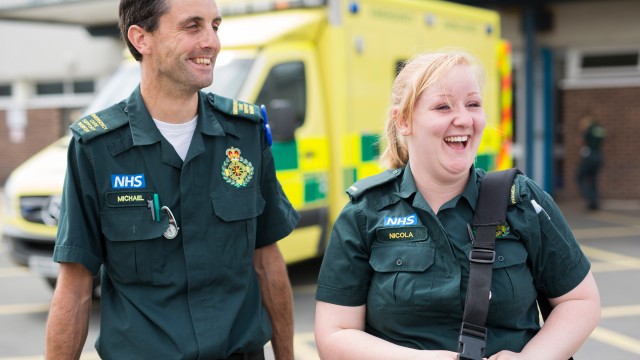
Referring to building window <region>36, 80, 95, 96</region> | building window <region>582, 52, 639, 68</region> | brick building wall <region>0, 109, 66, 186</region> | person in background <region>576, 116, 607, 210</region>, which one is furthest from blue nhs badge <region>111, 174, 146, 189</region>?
brick building wall <region>0, 109, 66, 186</region>

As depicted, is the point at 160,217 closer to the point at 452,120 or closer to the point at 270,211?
the point at 270,211

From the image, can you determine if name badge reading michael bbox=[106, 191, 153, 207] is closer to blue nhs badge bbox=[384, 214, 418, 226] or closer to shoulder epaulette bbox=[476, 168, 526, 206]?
blue nhs badge bbox=[384, 214, 418, 226]

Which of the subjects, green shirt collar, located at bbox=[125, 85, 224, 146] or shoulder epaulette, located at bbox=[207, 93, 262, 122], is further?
shoulder epaulette, located at bbox=[207, 93, 262, 122]

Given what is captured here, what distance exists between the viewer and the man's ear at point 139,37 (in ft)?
7.18

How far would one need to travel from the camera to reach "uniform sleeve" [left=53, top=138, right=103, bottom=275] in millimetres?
2080

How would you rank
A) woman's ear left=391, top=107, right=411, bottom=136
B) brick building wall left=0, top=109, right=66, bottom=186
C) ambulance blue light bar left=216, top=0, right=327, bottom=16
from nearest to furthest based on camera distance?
woman's ear left=391, top=107, right=411, bottom=136
ambulance blue light bar left=216, top=0, right=327, bottom=16
brick building wall left=0, top=109, right=66, bottom=186

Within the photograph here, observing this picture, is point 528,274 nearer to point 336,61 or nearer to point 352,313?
point 352,313

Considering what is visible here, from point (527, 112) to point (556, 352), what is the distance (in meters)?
12.8

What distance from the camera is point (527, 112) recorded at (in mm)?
14289

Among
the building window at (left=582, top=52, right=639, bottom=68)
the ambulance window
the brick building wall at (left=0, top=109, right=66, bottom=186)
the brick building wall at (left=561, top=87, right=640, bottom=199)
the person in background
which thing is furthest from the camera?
the brick building wall at (left=0, top=109, right=66, bottom=186)

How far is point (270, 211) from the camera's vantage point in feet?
7.95

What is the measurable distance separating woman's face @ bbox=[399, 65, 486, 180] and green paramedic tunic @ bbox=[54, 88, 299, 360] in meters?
0.57

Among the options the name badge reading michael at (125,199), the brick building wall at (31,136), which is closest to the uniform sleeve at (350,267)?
the name badge reading michael at (125,199)

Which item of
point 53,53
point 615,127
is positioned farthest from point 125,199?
point 53,53
